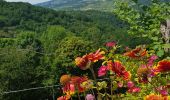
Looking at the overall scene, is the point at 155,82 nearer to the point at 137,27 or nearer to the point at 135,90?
the point at 135,90

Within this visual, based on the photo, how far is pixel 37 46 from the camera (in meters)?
88.1

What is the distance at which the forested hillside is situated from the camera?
41.8 metres

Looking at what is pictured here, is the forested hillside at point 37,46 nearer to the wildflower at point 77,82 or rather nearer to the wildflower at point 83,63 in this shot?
the wildflower at point 77,82

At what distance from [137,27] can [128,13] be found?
98 cm

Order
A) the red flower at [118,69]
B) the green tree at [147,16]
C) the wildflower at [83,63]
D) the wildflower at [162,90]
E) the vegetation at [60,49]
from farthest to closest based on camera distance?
the green tree at [147,16] → the vegetation at [60,49] → the red flower at [118,69] → the wildflower at [162,90] → the wildflower at [83,63]

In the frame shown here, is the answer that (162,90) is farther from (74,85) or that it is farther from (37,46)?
(37,46)

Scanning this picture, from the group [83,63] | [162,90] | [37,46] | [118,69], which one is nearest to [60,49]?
[118,69]

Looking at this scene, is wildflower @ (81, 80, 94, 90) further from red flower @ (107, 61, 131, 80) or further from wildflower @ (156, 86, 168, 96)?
wildflower @ (156, 86, 168, 96)

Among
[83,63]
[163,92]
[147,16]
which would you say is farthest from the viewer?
[147,16]

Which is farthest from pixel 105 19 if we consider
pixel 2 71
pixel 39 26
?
pixel 2 71

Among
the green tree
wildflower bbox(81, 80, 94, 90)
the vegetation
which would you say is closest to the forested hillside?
the vegetation

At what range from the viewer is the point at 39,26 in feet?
418

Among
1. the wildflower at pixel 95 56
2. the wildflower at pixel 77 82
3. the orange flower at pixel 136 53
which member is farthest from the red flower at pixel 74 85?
the orange flower at pixel 136 53

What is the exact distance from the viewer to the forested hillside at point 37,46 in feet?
137
